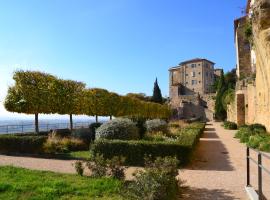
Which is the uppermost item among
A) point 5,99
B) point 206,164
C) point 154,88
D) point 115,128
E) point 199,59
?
point 199,59

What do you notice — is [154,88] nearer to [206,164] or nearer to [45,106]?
[45,106]

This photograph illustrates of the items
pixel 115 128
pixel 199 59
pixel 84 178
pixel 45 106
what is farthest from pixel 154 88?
pixel 84 178

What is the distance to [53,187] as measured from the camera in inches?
294

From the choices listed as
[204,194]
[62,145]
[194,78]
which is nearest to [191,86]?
[194,78]

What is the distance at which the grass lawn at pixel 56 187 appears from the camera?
6875 millimetres

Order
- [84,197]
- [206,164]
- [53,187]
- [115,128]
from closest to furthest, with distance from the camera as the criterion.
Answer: [84,197], [53,187], [206,164], [115,128]

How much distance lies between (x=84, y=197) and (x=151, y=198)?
5.61 feet

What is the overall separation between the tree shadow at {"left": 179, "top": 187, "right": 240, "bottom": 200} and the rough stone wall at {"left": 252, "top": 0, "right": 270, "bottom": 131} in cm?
1295

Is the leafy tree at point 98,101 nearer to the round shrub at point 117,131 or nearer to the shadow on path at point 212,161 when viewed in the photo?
the round shrub at point 117,131

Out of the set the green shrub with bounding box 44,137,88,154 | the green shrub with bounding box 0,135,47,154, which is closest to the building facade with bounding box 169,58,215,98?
the green shrub with bounding box 44,137,88,154

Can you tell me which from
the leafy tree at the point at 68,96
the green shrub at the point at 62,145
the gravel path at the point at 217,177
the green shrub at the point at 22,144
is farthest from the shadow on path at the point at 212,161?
the leafy tree at the point at 68,96

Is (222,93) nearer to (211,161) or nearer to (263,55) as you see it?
(263,55)

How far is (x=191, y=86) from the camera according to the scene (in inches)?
3652

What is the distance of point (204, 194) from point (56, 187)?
3273mm
